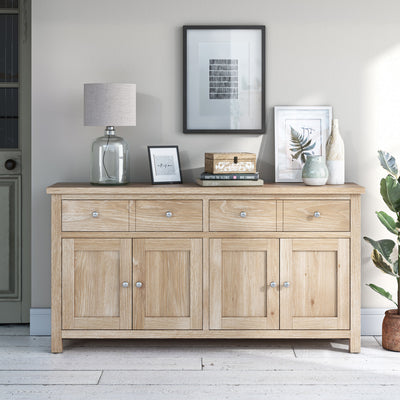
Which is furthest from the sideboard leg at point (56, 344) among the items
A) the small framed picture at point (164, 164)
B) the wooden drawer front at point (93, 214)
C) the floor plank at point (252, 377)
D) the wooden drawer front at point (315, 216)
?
the wooden drawer front at point (315, 216)

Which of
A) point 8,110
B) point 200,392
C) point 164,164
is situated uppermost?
point 8,110

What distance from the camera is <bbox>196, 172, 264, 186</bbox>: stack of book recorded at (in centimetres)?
350

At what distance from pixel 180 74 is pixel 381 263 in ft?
5.20

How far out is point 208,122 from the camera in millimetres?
3865

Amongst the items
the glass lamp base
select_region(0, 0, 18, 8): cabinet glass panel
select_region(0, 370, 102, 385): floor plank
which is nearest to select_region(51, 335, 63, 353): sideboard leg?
select_region(0, 370, 102, 385): floor plank

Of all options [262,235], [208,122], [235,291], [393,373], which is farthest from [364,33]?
[393,373]

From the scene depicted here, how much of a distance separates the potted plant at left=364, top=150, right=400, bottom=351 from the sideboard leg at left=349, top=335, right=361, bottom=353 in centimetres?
18

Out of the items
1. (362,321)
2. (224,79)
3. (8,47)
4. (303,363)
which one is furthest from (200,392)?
(8,47)

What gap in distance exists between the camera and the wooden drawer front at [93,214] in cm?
347

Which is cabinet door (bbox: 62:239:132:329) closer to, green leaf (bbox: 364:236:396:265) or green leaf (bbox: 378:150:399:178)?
green leaf (bbox: 364:236:396:265)

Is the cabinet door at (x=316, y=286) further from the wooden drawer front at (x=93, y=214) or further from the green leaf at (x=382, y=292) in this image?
the wooden drawer front at (x=93, y=214)

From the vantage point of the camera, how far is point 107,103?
3553mm

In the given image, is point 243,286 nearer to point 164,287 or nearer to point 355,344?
point 164,287

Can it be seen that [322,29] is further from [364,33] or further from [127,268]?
[127,268]
